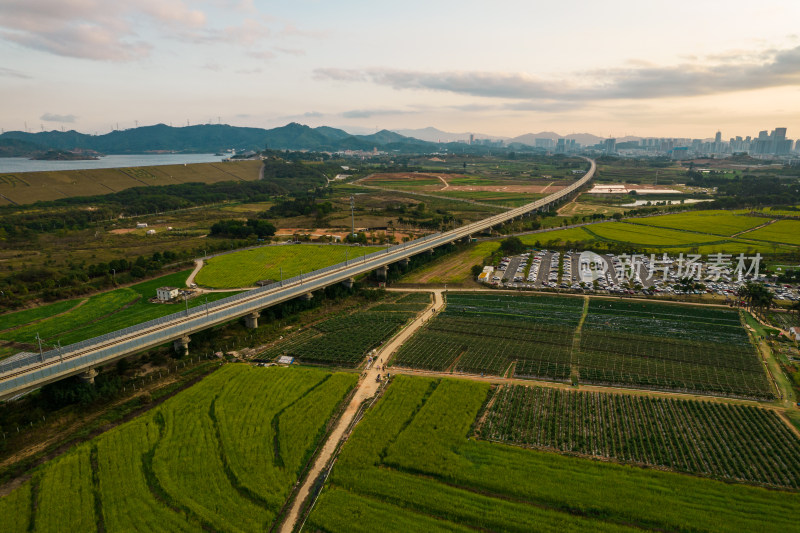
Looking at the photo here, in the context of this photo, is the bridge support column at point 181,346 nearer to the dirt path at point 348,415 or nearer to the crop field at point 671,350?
the dirt path at point 348,415

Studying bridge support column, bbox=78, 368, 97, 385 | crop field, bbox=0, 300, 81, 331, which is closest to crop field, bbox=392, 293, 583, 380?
bridge support column, bbox=78, 368, 97, 385

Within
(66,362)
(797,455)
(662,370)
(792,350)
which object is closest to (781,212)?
(792,350)

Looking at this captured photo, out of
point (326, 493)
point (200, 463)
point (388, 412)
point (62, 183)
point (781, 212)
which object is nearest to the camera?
point (326, 493)

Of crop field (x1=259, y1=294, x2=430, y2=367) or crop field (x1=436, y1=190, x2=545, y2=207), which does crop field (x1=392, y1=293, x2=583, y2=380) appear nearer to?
crop field (x1=259, y1=294, x2=430, y2=367)

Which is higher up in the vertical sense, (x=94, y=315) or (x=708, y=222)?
(x=708, y=222)

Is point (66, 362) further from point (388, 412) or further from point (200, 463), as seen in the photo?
point (388, 412)

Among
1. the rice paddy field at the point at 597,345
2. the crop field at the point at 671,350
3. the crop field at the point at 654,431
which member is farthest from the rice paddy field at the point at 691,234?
the crop field at the point at 654,431

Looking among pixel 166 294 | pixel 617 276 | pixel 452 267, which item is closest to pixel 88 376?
pixel 166 294

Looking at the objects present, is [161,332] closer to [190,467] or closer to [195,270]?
[190,467]
